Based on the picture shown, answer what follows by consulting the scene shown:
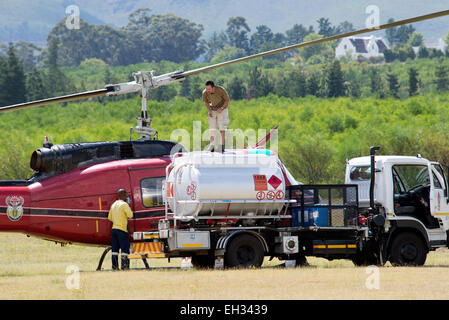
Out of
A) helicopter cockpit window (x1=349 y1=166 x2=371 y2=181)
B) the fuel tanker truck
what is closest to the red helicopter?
the fuel tanker truck

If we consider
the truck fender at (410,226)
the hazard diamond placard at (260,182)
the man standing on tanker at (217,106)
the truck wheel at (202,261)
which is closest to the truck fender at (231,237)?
the truck wheel at (202,261)

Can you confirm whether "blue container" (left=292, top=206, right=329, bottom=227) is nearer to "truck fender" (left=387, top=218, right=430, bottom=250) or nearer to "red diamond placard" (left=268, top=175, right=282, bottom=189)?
"red diamond placard" (left=268, top=175, right=282, bottom=189)

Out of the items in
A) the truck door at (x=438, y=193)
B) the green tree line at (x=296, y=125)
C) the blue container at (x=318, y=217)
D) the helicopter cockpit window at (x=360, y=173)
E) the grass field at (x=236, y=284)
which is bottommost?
the grass field at (x=236, y=284)

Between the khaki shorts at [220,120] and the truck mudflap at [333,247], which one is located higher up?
the khaki shorts at [220,120]

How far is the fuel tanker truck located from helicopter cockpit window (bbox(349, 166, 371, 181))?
35mm

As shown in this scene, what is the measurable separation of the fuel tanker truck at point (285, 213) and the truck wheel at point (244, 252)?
0.07ft

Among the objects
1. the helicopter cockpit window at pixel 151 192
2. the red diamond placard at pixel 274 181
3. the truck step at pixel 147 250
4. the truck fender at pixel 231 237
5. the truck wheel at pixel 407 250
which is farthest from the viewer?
the helicopter cockpit window at pixel 151 192

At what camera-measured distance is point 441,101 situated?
105 m

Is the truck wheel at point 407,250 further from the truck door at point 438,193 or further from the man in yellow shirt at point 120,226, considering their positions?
the man in yellow shirt at point 120,226

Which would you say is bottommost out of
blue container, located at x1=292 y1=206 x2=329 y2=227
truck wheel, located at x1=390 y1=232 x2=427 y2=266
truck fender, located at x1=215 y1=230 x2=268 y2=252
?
truck wheel, located at x1=390 y1=232 x2=427 y2=266

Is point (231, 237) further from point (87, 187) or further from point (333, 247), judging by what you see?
point (87, 187)

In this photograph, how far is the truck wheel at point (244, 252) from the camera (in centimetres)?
1631

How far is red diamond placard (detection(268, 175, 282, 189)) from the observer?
55.3ft
